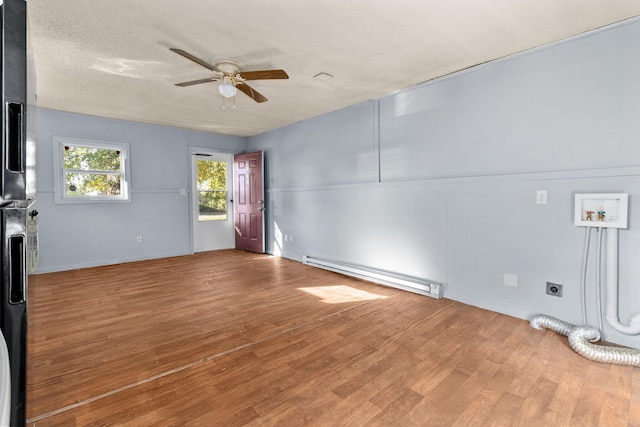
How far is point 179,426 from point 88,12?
280 centimetres

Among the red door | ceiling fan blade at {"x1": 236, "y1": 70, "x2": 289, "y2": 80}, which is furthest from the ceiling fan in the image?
the red door

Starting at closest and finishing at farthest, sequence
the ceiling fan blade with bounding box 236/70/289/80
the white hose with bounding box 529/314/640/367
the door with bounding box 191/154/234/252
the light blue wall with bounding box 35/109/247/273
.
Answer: the white hose with bounding box 529/314/640/367 < the ceiling fan blade with bounding box 236/70/289/80 < the light blue wall with bounding box 35/109/247/273 < the door with bounding box 191/154/234/252

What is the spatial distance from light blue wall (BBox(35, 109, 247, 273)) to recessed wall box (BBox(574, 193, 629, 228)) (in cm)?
592

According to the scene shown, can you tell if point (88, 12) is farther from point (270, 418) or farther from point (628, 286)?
point (628, 286)

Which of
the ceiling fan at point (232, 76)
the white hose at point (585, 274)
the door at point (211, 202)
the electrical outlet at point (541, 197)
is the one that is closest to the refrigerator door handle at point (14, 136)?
the ceiling fan at point (232, 76)

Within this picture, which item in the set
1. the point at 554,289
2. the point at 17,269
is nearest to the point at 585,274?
the point at 554,289

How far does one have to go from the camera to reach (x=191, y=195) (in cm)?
605

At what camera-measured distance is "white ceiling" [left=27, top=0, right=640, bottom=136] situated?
215cm

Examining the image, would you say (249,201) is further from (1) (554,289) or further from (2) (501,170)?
(1) (554,289)

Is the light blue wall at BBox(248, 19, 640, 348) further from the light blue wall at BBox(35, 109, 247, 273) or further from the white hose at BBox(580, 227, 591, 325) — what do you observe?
the light blue wall at BBox(35, 109, 247, 273)

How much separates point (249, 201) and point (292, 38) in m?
4.08

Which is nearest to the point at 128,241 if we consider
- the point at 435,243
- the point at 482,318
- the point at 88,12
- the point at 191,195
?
the point at 191,195

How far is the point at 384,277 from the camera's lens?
3.84 m

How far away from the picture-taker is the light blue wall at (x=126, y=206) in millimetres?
4605
